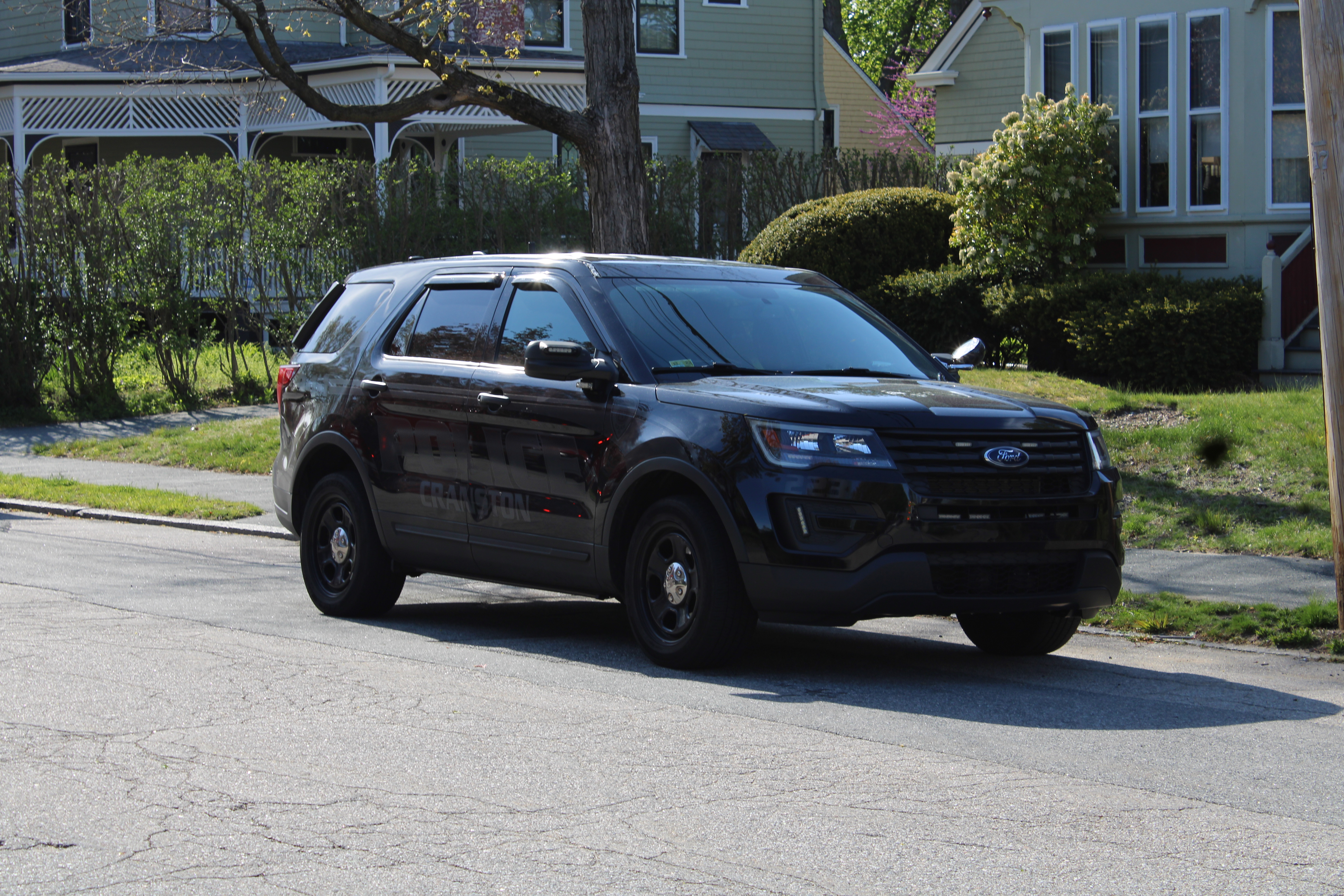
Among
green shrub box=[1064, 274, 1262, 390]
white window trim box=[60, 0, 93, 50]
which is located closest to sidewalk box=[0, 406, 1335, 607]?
green shrub box=[1064, 274, 1262, 390]

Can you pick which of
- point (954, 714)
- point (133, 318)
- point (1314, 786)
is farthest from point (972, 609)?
point (133, 318)

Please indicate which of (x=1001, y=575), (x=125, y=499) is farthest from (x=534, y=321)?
(x=125, y=499)

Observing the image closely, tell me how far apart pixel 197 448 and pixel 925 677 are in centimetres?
1221

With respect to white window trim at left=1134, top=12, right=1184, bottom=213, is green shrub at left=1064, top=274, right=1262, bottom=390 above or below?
below

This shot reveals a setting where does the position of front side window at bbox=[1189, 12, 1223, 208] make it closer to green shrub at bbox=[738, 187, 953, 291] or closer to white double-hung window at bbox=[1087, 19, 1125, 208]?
white double-hung window at bbox=[1087, 19, 1125, 208]

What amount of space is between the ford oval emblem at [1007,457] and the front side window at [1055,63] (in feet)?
47.9

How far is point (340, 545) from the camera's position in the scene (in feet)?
30.5

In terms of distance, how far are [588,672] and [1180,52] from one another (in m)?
14.4

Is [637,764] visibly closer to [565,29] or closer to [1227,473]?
[1227,473]

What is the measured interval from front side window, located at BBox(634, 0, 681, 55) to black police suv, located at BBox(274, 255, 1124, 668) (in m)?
25.5

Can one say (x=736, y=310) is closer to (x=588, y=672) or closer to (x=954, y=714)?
(x=588, y=672)

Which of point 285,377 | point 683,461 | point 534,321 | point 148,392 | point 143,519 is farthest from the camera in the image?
point 148,392

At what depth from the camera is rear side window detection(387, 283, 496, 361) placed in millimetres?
8664

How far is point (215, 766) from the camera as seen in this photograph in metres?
5.74
